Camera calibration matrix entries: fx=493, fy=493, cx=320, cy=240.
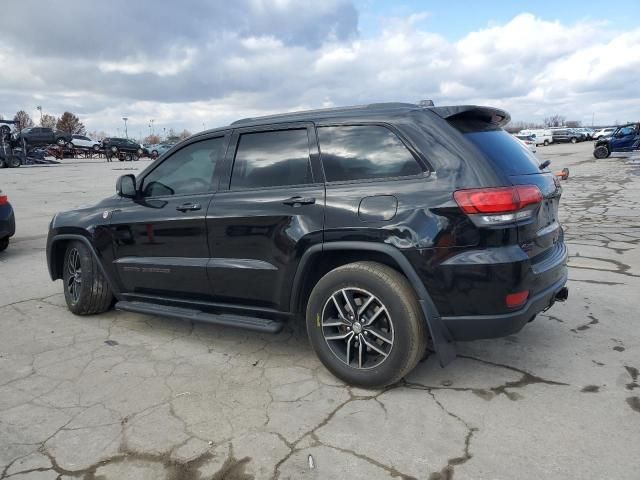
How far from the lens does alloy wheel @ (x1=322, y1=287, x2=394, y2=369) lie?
9.90ft

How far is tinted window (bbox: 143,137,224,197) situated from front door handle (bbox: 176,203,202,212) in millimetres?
131

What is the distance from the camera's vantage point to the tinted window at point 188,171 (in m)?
3.73

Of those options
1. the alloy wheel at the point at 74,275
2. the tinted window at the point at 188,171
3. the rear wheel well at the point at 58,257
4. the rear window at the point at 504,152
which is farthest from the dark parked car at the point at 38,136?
the rear window at the point at 504,152

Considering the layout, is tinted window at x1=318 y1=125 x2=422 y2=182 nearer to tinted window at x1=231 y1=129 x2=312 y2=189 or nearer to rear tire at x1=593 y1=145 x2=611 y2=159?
tinted window at x1=231 y1=129 x2=312 y2=189

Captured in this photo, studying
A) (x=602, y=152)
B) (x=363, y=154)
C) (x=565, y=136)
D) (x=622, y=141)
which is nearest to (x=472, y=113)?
(x=363, y=154)

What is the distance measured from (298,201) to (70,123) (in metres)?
106

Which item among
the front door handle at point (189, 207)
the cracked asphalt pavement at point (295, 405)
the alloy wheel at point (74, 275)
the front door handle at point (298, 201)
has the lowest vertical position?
the cracked asphalt pavement at point (295, 405)

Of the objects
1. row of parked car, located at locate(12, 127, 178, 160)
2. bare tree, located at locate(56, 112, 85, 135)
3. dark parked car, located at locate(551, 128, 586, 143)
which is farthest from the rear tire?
bare tree, located at locate(56, 112, 85, 135)

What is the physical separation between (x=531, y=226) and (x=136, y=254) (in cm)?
299

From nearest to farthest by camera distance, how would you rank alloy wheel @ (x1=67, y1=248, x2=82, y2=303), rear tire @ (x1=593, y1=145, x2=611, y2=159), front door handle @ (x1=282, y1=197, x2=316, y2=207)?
front door handle @ (x1=282, y1=197, x2=316, y2=207) → alloy wheel @ (x1=67, y1=248, x2=82, y2=303) → rear tire @ (x1=593, y1=145, x2=611, y2=159)

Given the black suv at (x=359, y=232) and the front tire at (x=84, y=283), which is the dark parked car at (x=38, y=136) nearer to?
the front tire at (x=84, y=283)

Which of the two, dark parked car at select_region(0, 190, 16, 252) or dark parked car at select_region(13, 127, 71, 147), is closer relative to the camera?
dark parked car at select_region(0, 190, 16, 252)

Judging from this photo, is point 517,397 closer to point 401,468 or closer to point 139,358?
point 401,468

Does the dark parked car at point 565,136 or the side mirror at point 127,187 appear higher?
the dark parked car at point 565,136
